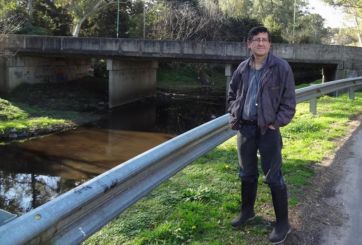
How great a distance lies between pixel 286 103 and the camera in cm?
396

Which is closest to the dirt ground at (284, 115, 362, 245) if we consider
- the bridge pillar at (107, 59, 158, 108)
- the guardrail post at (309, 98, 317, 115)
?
the guardrail post at (309, 98, 317, 115)

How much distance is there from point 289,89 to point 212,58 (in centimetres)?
2465

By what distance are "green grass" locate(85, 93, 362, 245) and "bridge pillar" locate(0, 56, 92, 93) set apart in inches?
948

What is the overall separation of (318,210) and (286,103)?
1.55 m

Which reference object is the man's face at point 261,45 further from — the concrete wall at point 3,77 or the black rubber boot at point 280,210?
the concrete wall at point 3,77

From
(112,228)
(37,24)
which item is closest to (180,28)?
(37,24)

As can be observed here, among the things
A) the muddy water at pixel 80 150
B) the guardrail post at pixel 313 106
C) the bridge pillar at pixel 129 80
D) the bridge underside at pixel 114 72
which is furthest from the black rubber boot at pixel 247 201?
the bridge pillar at pixel 129 80

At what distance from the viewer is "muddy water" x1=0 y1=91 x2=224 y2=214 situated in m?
12.1

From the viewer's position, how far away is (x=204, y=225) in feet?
14.0

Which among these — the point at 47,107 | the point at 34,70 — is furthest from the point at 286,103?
the point at 34,70

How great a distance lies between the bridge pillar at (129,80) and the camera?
30.3 metres

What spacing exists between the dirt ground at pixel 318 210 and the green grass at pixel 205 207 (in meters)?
0.11

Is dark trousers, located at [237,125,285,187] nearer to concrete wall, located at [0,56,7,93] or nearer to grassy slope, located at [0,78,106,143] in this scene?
grassy slope, located at [0,78,106,143]

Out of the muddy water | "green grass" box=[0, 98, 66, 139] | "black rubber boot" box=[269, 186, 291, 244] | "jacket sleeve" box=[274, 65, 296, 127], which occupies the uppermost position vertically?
"jacket sleeve" box=[274, 65, 296, 127]
